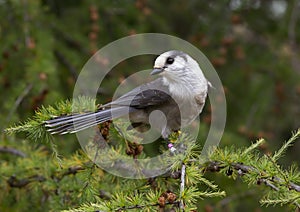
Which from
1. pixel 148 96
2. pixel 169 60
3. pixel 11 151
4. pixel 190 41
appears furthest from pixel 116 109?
pixel 190 41

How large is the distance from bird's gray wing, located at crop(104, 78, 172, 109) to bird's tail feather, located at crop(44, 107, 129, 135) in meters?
0.27

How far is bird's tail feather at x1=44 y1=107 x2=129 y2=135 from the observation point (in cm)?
162

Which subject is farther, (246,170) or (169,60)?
(169,60)

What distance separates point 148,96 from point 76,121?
569 mm

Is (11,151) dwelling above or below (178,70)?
below

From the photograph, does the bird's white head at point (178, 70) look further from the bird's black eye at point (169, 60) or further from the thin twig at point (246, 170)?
the thin twig at point (246, 170)

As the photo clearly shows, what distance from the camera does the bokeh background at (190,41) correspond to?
8.82 feet

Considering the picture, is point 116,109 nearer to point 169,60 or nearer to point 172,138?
point 172,138

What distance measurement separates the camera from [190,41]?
129 inches

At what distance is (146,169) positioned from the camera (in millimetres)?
1863

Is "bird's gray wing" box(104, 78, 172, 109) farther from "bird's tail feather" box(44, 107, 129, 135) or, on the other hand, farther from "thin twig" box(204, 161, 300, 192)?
"thin twig" box(204, 161, 300, 192)

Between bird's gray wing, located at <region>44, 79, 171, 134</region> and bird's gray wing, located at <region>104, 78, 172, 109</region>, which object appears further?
bird's gray wing, located at <region>104, 78, 172, 109</region>

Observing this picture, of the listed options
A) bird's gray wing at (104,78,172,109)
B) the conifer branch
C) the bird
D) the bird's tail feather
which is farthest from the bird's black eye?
the conifer branch

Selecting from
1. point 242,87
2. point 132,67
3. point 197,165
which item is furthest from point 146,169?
point 242,87
